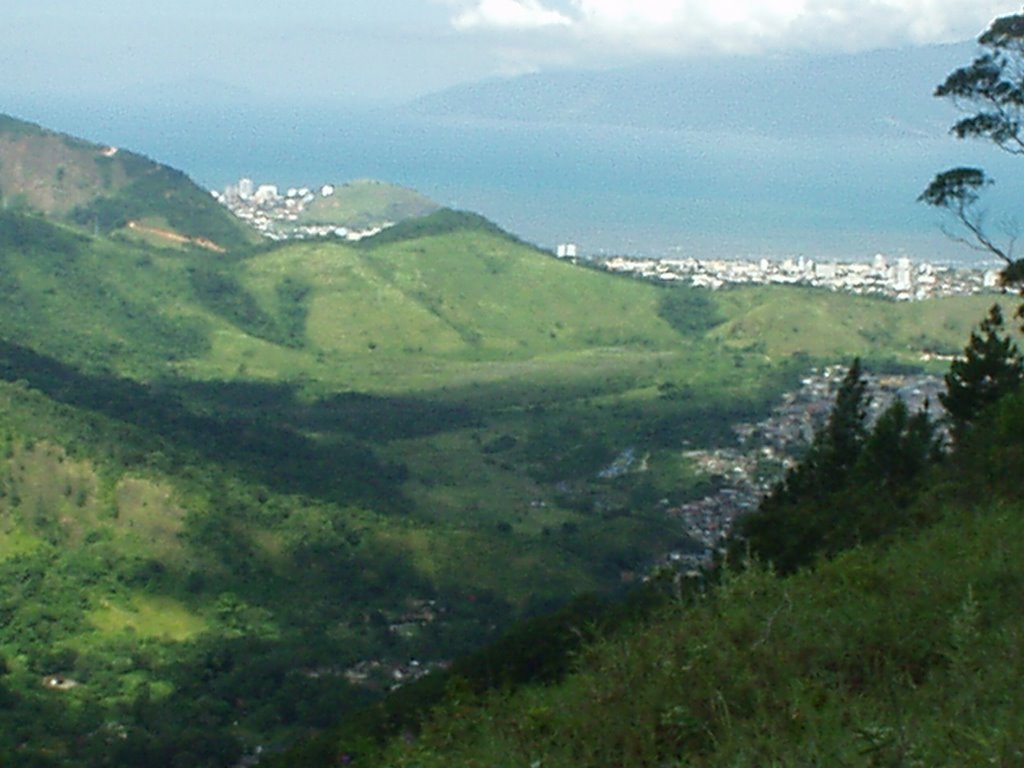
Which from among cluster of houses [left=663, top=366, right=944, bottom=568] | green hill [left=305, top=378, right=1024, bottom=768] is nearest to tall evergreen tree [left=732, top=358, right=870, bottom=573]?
green hill [left=305, top=378, right=1024, bottom=768]

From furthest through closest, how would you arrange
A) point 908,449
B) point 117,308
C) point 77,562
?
point 117,308 < point 77,562 < point 908,449

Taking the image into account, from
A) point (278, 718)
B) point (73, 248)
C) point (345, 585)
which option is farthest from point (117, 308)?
point (278, 718)

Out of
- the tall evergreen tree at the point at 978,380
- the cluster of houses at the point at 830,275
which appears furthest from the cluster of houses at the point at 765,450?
the cluster of houses at the point at 830,275

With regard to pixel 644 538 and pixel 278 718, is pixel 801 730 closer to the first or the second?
pixel 278 718

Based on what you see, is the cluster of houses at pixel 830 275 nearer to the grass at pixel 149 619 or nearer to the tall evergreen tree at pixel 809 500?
the tall evergreen tree at pixel 809 500

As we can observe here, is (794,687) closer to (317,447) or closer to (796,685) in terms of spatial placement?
(796,685)

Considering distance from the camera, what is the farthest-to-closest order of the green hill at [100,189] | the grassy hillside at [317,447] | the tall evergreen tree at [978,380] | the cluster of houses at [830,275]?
the green hill at [100,189], the cluster of houses at [830,275], the grassy hillside at [317,447], the tall evergreen tree at [978,380]

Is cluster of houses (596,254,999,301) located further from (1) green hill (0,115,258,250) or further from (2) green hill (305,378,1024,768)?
(2) green hill (305,378,1024,768)
